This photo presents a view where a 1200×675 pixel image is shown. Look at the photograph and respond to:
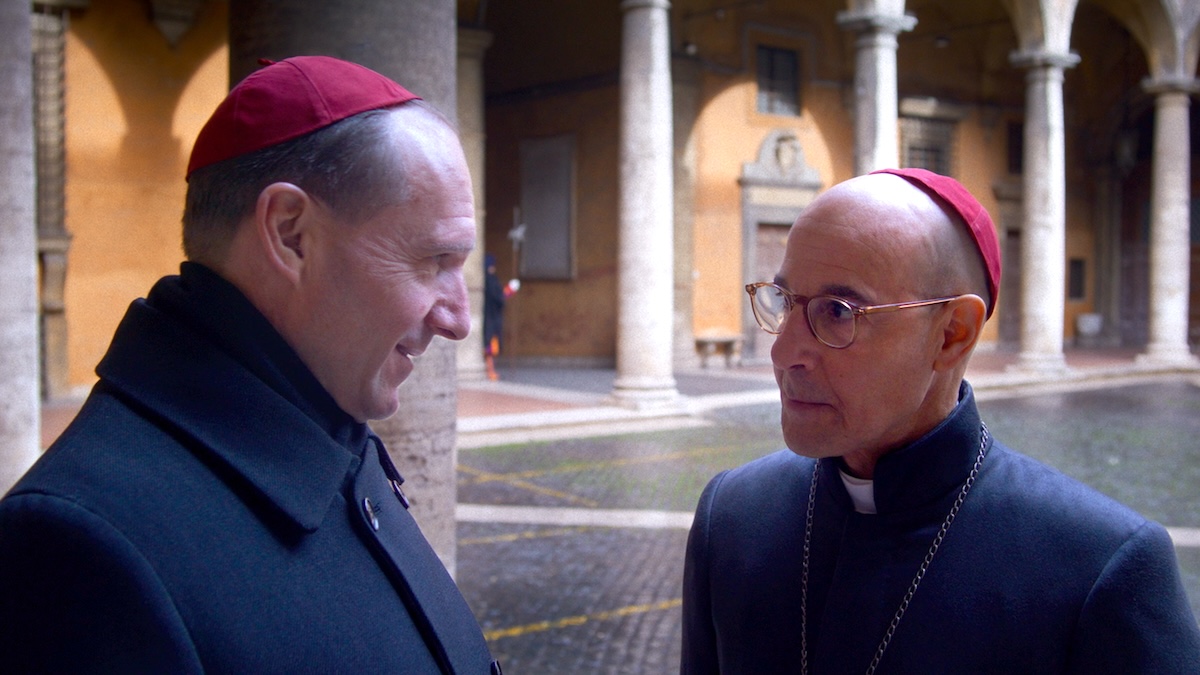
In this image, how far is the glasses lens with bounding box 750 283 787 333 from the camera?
1644mm

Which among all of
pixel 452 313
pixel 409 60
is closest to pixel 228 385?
pixel 452 313

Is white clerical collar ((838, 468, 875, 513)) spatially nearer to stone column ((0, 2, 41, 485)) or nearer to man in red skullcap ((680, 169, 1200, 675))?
man in red skullcap ((680, 169, 1200, 675))

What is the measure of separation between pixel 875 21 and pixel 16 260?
450 inches

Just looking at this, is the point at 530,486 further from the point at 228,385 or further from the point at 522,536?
the point at 228,385

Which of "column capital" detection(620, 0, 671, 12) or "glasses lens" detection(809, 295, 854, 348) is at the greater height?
"column capital" detection(620, 0, 671, 12)

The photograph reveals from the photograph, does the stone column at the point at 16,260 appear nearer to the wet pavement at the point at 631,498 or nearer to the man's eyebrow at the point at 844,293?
the wet pavement at the point at 631,498

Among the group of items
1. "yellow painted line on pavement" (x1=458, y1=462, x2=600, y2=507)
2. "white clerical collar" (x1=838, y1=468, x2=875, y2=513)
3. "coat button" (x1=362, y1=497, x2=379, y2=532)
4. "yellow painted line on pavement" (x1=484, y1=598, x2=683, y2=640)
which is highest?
"coat button" (x1=362, y1=497, x2=379, y2=532)

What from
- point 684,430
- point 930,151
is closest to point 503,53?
point 930,151

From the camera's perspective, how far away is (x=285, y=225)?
1.26m

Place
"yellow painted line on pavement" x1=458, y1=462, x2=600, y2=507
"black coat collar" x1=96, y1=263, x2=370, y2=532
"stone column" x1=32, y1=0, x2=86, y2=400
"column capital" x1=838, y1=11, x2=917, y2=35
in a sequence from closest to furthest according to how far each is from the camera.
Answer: "black coat collar" x1=96, y1=263, x2=370, y2=532 → "yellow painted line on pavement" x1=458, y1=462, x2=600, y2=507 → "stone column" x1=32, y1=0, x2=86, y2=400 → "column capital" x1=838, y1=11, x2=917, y2=35

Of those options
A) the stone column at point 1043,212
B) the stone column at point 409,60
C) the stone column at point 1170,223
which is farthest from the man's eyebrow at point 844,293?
the stone column at point 1170,223

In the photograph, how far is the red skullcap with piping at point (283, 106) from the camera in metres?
1.27

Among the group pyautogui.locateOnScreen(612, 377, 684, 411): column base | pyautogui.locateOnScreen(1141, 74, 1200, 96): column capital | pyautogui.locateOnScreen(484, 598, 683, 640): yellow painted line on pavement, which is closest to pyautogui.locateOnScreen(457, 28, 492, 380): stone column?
pyautogui.locateOnScreen(612, 377, 684, 411): column base

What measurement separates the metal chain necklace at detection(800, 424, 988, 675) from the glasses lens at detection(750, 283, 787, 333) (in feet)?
0.76
